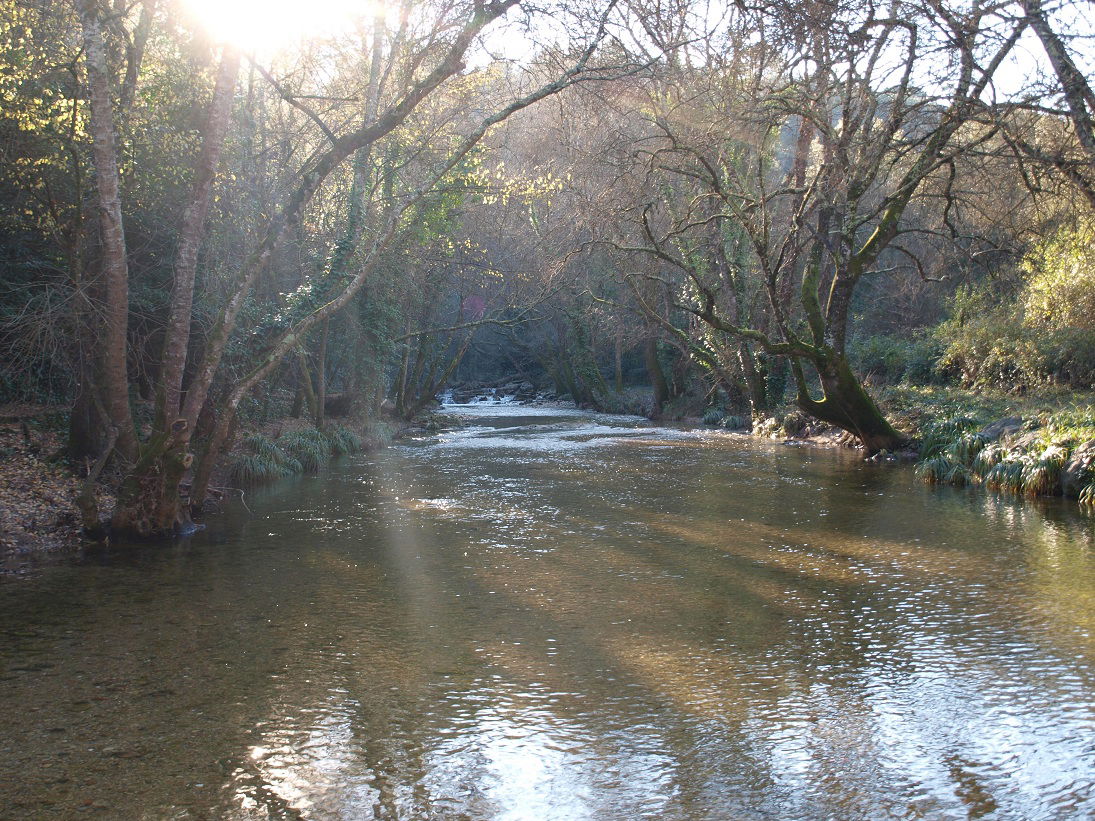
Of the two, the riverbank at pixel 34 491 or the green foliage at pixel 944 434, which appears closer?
the riverbank at pixel 34 491

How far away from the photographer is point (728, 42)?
37.6 ft

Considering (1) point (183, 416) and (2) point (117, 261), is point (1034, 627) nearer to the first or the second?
(1) point (183, 416)

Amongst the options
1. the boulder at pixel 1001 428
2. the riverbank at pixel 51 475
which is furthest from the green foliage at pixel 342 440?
the boulder at pixel 1001 428

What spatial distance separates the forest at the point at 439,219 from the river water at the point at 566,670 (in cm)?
315

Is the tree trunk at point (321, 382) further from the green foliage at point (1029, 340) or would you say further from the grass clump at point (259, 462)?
the green foliage at point (1029, 340)

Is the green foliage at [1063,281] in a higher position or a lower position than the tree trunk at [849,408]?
higher

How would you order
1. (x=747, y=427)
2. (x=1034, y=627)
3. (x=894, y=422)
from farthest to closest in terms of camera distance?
(x=747, y=427) → (x=894, y=422) → (x=1034, y=627)

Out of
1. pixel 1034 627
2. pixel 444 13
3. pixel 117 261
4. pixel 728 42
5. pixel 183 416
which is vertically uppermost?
pixel 444 13

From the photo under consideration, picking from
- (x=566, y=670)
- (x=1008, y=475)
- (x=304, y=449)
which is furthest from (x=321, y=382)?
(x=566, y=670)

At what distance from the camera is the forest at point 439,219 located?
11.2m

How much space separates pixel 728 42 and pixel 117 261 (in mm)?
7954

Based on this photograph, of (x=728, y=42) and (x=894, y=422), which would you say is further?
(x=894, y=422)

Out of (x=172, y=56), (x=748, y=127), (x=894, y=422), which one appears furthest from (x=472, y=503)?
(x=894, y=422)

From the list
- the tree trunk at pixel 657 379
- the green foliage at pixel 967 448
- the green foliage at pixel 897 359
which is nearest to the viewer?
the green foliage at pixel 967 448
